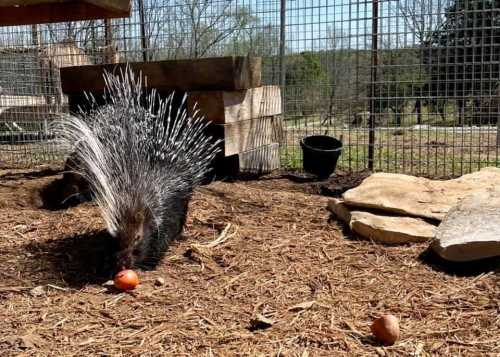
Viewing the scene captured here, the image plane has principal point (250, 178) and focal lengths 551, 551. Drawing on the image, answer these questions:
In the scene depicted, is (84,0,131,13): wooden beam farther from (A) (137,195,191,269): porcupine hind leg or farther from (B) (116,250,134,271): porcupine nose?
(B) (116,250,134,271): porcupine nose

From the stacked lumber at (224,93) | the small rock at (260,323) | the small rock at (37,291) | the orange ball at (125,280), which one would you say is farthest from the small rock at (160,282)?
the stacked lumber at (224,93)

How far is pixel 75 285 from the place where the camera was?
2.91 meters

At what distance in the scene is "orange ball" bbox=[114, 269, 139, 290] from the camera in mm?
2775

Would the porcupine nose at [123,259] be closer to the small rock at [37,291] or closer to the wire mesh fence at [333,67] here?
the small rock at [37,291]

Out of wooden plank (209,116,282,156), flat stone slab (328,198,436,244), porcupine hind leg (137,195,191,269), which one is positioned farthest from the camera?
wooden plank (209,116,282,156)

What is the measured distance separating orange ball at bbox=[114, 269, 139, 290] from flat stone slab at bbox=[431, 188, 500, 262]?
1641mm

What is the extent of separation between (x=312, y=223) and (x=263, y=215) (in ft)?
1.30

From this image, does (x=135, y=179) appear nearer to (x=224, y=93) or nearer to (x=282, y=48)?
(x=224, y=93)

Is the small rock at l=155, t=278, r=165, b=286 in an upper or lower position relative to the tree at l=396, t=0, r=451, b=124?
lower

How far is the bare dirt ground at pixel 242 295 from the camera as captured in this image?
222cm

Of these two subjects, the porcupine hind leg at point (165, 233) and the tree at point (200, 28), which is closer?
the porcupine hind leg at point (165, 233)

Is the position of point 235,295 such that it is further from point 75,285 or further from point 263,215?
point 263,215

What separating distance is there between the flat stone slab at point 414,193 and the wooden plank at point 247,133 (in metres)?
1.51

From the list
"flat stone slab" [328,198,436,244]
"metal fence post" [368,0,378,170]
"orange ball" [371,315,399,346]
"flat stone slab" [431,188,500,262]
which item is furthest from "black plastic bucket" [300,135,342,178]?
"orange ball" [371,315,399,346]
